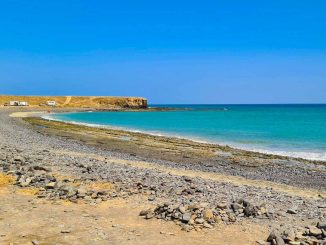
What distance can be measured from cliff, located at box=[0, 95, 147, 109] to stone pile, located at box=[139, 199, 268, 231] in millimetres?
158880

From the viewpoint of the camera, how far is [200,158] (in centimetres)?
2517

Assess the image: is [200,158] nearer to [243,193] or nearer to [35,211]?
Result: [243,193]

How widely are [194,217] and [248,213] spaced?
61.5 inches

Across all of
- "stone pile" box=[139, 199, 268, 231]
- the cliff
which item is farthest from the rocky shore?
the cliff

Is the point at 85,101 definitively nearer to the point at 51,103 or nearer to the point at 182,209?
the point at 51,103

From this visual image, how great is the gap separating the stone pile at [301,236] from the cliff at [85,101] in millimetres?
161117

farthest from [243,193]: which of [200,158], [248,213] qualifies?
[200,158]

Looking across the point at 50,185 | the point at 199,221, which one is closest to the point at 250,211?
the point at 199,221

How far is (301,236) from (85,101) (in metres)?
172

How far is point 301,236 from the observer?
331 inches

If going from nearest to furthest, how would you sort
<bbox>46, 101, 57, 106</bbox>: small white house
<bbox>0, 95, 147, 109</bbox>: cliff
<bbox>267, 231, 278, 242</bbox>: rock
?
<bbox>267, 231, 278, 242</bbox>: rock, <bbox>46, 101, 57, 106</bbox>: small white house, <bbox>0, 95, 147, 109</bbox>: cliff

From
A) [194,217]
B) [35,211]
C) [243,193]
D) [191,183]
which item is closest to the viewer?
[194,217]

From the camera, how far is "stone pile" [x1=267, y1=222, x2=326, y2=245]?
8187 mm

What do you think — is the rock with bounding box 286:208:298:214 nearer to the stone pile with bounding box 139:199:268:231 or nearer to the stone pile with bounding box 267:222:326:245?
the stone pile with bounding box 139:199:268:231
